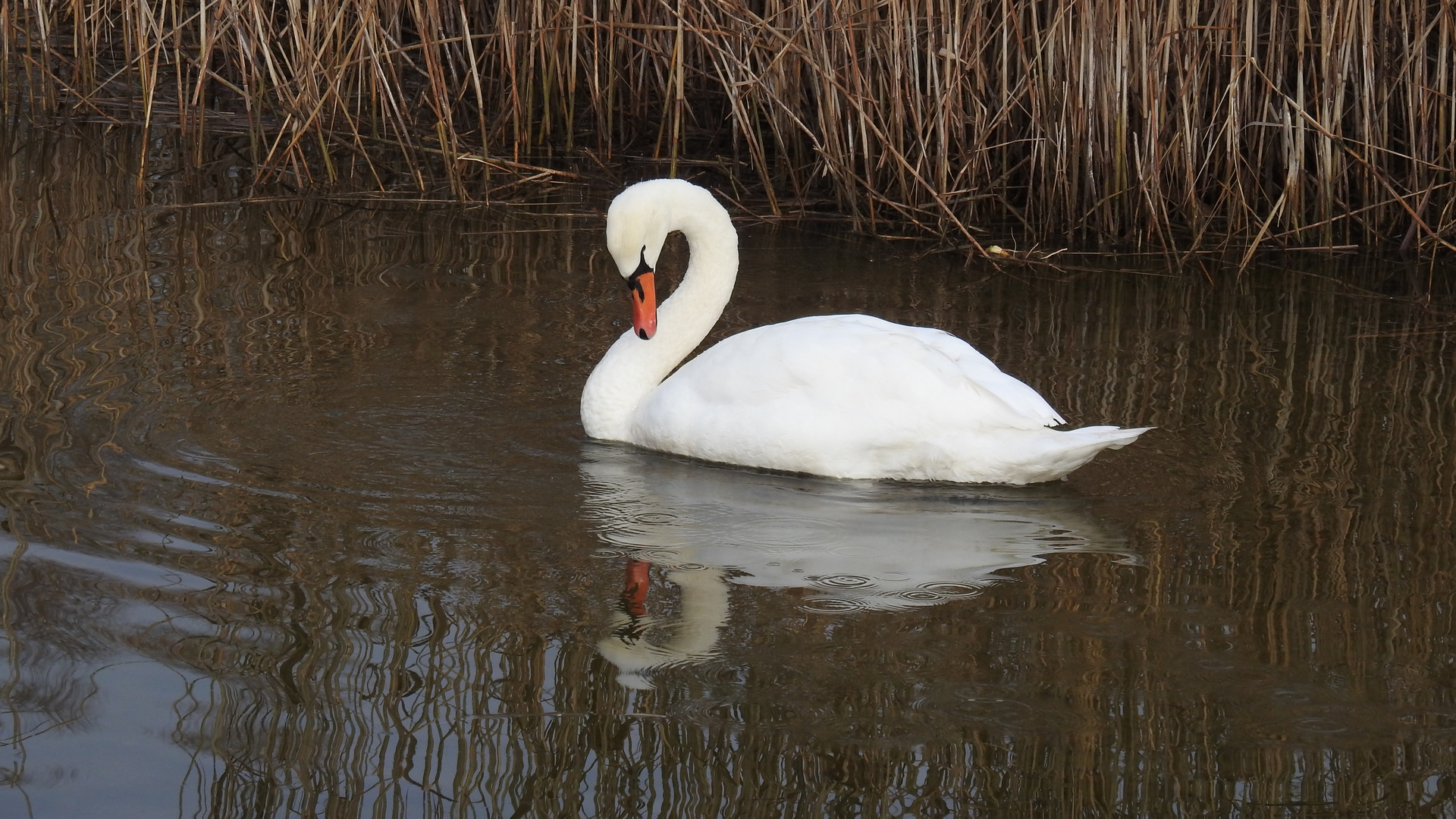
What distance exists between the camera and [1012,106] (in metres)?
7.47

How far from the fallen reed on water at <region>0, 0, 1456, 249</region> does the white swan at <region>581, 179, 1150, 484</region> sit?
2.18 m

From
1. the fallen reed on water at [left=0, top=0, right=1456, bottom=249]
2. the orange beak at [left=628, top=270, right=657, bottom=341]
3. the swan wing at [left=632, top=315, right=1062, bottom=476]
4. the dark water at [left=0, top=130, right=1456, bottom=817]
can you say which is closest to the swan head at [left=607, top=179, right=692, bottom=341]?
the orange beak at [left=628, top=270, right=657, bottom=341]

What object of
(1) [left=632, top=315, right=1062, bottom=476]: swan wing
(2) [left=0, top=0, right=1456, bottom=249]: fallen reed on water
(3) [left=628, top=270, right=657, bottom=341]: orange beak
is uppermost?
(2) [left=0, top=0, right=1456, bottom=249]: fallen reed on water

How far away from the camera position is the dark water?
3.07m

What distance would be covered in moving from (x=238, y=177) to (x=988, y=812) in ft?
22.6

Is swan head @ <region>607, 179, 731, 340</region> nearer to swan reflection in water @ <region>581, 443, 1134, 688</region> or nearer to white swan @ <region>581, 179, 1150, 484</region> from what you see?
white swan @ <region>581, 179, 1150, 484</region>

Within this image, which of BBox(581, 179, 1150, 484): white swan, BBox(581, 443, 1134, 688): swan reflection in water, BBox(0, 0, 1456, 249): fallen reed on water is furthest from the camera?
BBox(0, 0, 1456, 249): fallen reed on water

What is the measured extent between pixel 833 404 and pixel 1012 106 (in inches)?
124

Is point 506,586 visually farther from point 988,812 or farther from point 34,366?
point 34,366

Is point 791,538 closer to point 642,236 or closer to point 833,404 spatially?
point 833,404

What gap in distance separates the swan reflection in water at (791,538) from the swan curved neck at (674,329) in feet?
0.42

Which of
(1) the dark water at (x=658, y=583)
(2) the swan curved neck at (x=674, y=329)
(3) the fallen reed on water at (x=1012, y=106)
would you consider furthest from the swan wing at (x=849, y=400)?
(3) the fallen reed on water at (x=1012, y=106)

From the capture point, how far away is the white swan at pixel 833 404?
470cm

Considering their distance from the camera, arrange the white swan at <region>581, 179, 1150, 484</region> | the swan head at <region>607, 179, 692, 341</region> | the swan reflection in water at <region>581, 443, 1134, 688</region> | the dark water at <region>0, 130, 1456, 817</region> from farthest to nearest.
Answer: the swan head at <region>607, 179, 692, 341</region> < the white swan at <region>581, 179, 1150, 484</region> < the swan reflection in water at <region>581, 443, 1134, 688</region> < the dark water at <region>0, 130, 1456, 817</region>
